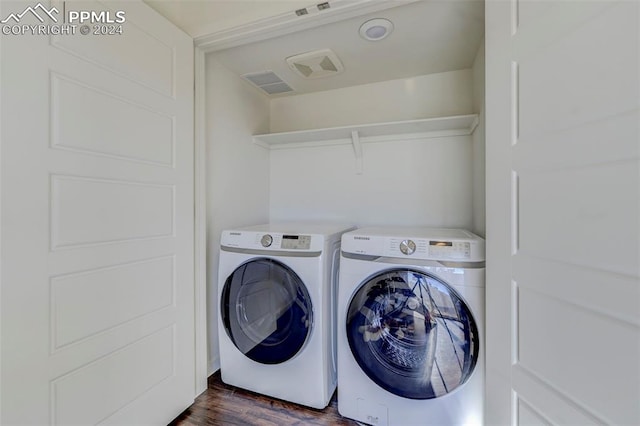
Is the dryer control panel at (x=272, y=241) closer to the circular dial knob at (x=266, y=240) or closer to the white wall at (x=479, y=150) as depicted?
the circular dial knob at (x=266, y=240)

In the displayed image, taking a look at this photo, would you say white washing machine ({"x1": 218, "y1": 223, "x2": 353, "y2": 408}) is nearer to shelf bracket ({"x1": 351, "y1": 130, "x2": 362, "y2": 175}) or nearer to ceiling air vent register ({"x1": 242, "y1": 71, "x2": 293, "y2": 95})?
shelf bracket ({"x1": 351, "y1": 130, "x2": 362, "y2": 175})

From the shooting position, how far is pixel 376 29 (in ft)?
4.88

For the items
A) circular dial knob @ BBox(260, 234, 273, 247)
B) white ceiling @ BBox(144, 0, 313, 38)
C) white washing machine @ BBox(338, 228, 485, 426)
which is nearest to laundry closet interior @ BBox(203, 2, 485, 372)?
white ceiling @ BBox(144, 0, 313, 38)

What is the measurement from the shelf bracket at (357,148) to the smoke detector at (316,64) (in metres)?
0.48

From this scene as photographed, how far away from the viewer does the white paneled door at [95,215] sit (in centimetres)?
85

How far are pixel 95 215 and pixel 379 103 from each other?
1.99m

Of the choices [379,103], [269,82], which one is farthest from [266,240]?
[379,103]

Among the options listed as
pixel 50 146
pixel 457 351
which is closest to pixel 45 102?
pixel 50 146

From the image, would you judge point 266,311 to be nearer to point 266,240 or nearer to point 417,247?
point 266,240

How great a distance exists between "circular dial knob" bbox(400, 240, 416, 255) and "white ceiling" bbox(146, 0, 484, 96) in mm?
1171
